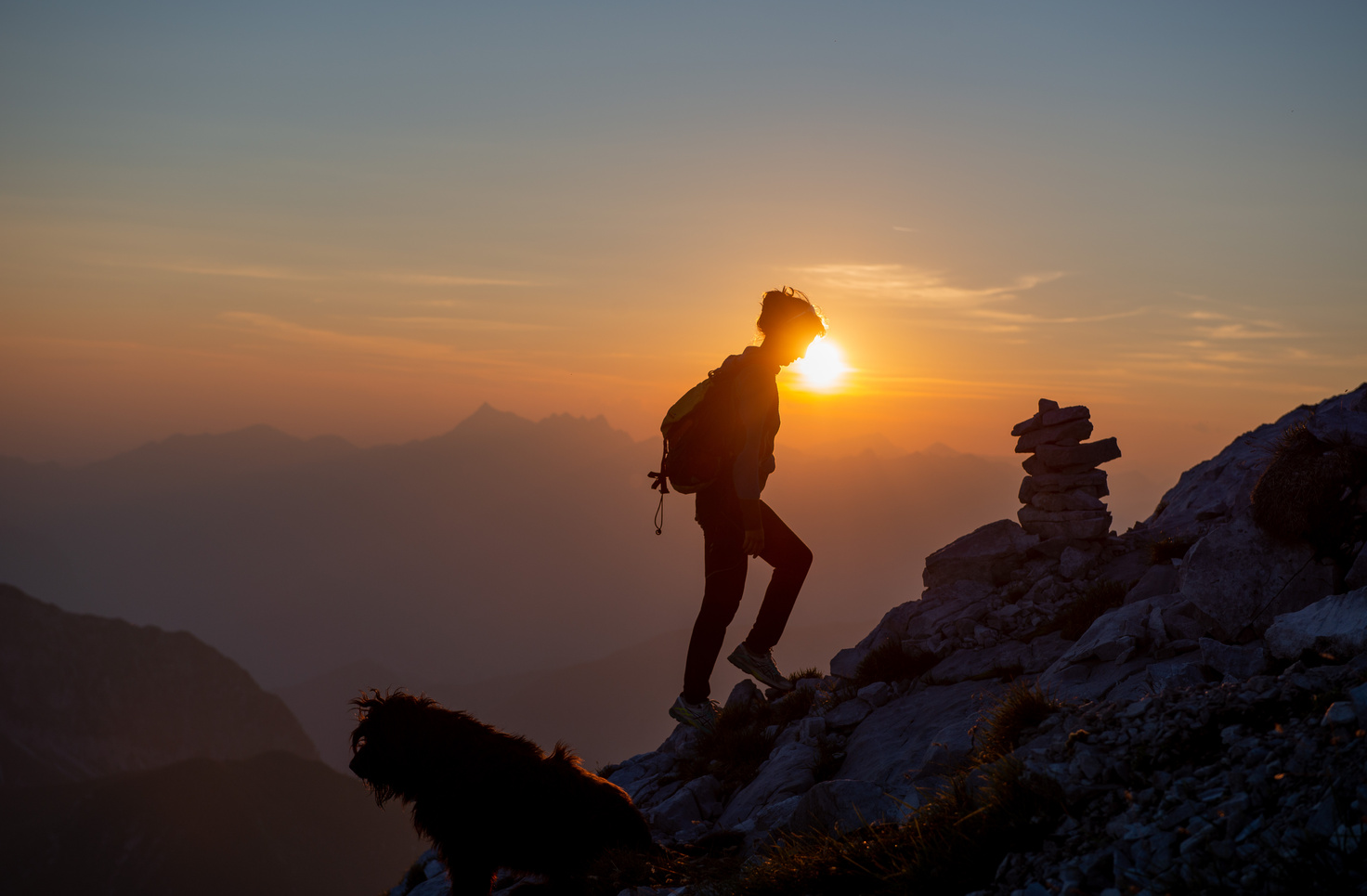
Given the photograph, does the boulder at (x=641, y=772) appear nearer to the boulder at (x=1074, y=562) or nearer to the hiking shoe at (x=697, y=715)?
the hiking shoe at (x=697, y=715)

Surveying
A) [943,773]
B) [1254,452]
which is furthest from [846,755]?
[1254,452]

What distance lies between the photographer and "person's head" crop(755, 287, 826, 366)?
29.6ft

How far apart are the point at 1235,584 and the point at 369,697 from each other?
7.87 metres

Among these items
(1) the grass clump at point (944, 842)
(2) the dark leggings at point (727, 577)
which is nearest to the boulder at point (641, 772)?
(2) the dark leggings at point (727, 577)

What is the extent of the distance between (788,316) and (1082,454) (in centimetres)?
608

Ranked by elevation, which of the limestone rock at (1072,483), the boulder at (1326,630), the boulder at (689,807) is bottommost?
the boulder at (689,807)

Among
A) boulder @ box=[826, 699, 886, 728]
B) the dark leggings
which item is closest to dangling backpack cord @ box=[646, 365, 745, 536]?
the dark leggings

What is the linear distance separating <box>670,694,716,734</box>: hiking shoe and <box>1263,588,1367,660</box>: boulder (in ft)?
19.4

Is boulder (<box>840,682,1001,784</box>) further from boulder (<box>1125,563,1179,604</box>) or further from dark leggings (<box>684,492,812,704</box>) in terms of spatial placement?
→ boulder (<box>1125,563,1179,604</box>)

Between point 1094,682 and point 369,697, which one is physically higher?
point 369,697

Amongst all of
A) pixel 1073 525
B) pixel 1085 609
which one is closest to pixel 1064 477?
pixel 1073 525

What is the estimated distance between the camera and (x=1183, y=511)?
493 inches

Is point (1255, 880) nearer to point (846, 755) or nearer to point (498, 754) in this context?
point (498, 754)

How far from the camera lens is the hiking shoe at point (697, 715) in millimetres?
10234
